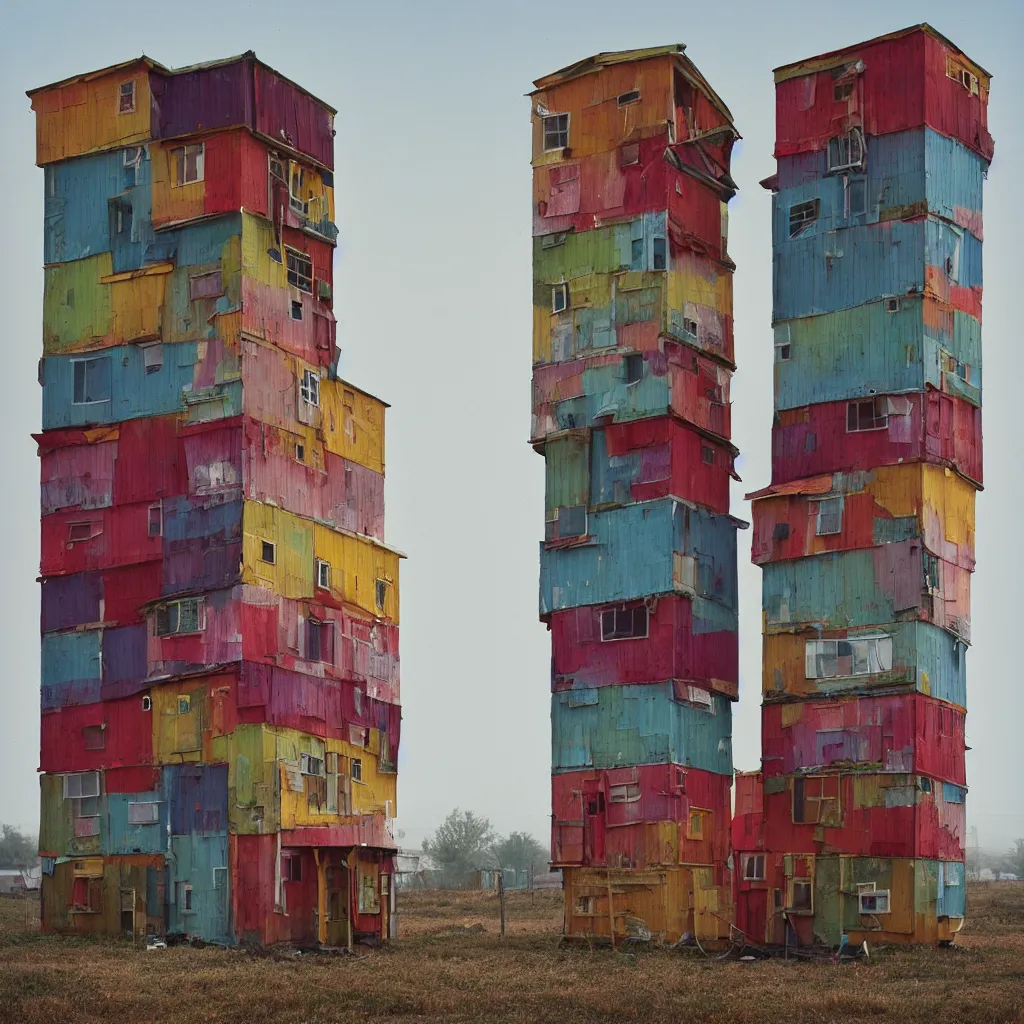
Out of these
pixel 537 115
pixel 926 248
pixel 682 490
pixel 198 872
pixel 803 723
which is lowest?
pixel 198 872

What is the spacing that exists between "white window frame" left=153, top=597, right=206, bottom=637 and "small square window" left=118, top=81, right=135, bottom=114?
58.1ft

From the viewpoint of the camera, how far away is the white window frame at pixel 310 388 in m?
73.6

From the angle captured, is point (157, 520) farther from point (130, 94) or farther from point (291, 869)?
point (130, 94)

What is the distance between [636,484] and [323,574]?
1133cm

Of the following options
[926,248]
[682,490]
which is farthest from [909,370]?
[682,490]

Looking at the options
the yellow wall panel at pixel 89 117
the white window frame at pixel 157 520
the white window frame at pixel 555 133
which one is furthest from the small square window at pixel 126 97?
the white window frame at pixel 555 133

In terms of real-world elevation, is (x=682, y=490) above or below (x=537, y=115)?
below

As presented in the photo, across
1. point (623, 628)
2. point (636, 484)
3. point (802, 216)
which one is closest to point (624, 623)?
point (623, 628)

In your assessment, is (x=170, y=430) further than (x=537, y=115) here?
No

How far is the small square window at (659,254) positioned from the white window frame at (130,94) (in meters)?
19.0

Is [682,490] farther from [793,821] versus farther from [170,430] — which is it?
[170,430]

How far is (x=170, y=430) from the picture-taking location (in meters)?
71.7

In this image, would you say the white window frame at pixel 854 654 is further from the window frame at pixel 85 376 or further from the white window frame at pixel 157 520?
the window frame at pixel 85 376

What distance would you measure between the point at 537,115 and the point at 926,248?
15.3m
